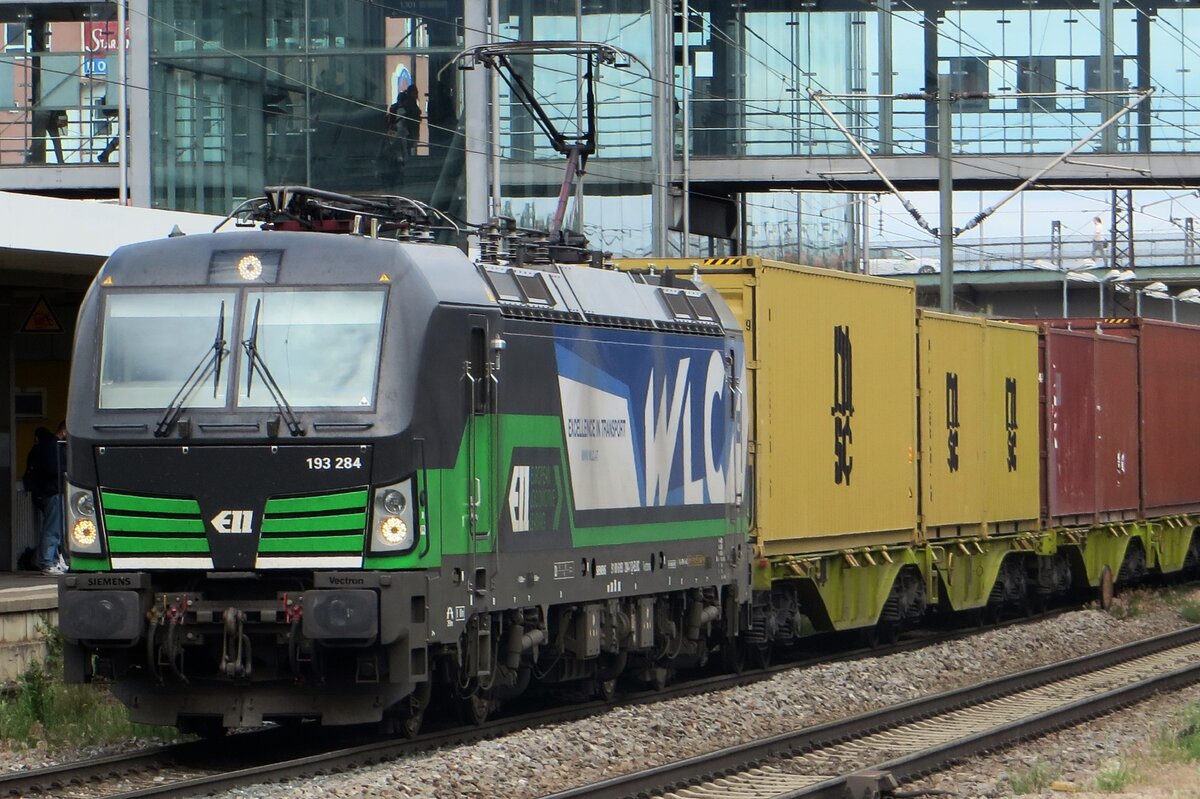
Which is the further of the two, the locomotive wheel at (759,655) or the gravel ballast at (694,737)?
the locomotive wheel at (759,655)

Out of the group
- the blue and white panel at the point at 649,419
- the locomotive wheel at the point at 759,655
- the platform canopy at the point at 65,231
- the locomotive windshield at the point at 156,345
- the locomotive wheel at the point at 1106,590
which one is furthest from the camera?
the locomotive wheel at the point at 1106,590

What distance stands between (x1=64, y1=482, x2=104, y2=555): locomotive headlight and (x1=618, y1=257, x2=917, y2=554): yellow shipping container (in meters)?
6.46

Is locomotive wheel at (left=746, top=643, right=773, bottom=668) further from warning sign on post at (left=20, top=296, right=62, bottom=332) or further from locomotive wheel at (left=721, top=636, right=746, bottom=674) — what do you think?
warning sign on post at (left=20, top=296, right=62, bottom=332)

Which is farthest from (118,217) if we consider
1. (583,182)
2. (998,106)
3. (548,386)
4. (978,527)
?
(998,106)

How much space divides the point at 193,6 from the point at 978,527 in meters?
17.5

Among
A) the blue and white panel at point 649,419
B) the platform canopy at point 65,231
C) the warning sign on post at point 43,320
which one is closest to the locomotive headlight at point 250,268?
the blue and white panel at point 649,419

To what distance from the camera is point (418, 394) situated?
475 inches

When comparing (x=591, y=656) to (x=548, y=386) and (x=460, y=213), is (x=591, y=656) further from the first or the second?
(x=460, y=213)

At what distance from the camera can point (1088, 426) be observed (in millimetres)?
26766

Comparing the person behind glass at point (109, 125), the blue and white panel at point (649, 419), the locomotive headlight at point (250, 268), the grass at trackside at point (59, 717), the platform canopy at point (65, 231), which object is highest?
the person behind glass at point (109, 125)

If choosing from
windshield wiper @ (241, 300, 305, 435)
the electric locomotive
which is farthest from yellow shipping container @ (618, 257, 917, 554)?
windshield wiper @ (241, 300, 305, 435)

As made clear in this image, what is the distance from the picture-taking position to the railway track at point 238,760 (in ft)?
37.1

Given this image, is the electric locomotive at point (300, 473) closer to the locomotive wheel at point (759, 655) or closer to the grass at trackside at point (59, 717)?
the grass at trackside at point (59, 717)

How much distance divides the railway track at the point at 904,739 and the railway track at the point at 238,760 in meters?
1.88
